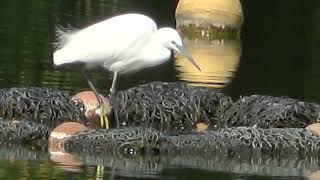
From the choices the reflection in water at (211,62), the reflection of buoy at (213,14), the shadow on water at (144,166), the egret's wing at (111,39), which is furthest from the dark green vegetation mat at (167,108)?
the reflection of buoy at (213,14)

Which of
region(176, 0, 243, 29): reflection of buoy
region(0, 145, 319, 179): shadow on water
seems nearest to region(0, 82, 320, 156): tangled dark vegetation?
region(0, 145, 319, 179): shadow on water

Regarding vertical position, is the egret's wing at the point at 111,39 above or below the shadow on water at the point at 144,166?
above

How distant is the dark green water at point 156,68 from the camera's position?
1128cm

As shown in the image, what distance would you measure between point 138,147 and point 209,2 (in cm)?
1410

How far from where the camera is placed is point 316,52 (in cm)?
2427

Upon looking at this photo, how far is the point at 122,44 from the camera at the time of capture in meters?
13.6

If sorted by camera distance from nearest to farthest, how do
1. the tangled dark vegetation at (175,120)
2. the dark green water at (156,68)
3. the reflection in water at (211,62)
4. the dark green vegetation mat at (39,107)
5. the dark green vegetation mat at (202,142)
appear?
the dark green water at (156,68), the dark green vegetation mat at (202,142), the tangled dark vegetation at (175,120), the dark green vegetation mat at (39,107), the reflection in water at (211,62)

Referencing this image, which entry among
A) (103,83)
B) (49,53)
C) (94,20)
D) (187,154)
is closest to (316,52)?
(94,20)

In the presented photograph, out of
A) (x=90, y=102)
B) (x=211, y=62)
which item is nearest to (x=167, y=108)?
(x=90, y=102)

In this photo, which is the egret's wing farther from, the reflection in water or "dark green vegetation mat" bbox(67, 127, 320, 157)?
the reflection in water

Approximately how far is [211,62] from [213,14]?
16.9 feet

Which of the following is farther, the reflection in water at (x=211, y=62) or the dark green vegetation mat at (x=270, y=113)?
the reflection in water at (x=211, y=62)

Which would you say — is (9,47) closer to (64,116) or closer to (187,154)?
(64,116)

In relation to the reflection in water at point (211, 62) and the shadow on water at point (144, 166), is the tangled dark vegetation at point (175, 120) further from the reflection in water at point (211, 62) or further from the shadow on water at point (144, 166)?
the reflection in water at point (211, 62)
